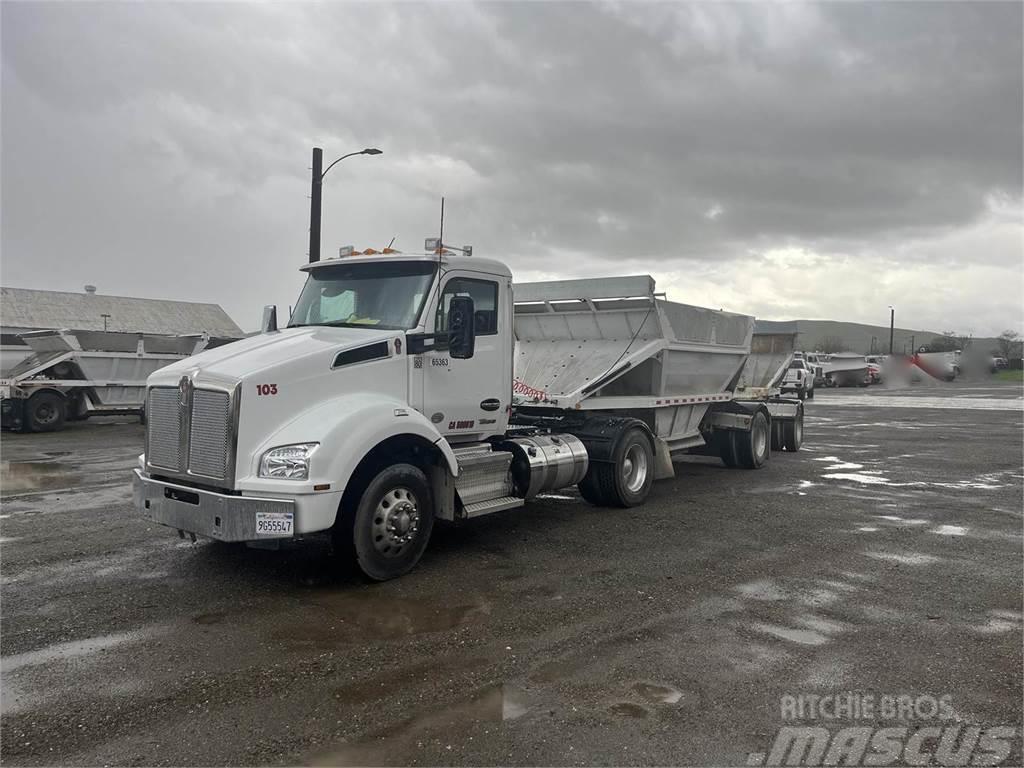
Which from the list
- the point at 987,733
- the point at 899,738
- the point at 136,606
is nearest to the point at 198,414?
the point at 136,606

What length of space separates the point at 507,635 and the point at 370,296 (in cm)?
351

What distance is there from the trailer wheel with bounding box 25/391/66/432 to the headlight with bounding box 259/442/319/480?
55.6ft

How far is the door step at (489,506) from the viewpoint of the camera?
7.26 meters

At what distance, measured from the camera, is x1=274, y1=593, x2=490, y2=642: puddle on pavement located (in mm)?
5238

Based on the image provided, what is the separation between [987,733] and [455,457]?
4.49 meters

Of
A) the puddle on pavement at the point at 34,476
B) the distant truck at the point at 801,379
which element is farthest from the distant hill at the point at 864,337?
the puddle on pavement at the point at 34,476

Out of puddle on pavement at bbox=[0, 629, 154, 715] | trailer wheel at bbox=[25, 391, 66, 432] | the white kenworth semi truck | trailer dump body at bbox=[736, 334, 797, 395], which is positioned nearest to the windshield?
the white kenworth semi truck

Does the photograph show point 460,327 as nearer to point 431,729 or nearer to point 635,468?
point 431,729

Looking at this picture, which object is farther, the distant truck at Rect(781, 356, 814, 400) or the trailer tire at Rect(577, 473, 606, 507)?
the distant truck at Rect(781, 356, 814, 400)

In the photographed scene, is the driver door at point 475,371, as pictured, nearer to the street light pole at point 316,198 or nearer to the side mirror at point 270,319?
the side mirror at point 270,319

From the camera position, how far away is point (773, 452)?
15977 mm

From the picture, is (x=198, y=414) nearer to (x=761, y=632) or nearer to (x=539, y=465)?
(x=539, y=465)

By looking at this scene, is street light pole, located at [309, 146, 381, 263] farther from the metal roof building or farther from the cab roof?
the metal roof building

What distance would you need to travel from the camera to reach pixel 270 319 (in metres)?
7.73
